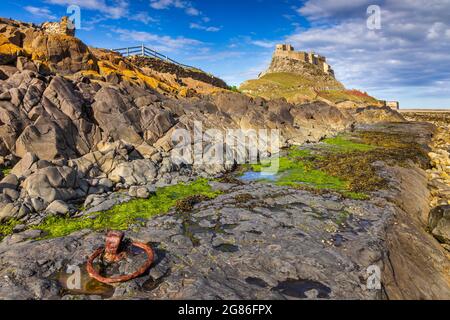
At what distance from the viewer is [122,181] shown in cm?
2098

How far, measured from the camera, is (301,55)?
160 meters

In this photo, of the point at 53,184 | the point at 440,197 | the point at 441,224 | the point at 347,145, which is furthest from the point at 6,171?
the point at 347,145

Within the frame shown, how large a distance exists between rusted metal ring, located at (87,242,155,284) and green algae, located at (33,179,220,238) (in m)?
2.85

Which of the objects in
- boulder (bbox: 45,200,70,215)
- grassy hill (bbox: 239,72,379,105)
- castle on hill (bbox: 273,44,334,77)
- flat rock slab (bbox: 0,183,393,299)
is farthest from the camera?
castle on hill (bbox: 273,44,334,77)

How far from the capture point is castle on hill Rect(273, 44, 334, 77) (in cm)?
15912

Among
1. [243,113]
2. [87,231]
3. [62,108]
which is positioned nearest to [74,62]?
[62,108]

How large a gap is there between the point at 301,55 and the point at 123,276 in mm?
164807

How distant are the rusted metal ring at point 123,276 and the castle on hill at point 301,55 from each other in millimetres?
160024

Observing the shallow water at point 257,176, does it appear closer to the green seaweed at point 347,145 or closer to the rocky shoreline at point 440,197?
the rocky shoreline at point 440,197

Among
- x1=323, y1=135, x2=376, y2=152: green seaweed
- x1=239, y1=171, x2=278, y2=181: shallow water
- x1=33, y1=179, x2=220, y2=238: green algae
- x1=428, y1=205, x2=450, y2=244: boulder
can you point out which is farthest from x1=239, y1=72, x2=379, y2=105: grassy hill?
x1=428, y1=205, x2=450, y2=244: boulder

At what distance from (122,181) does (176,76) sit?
138ft

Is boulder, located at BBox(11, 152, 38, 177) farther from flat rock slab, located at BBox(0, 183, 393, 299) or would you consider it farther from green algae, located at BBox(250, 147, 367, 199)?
green algae, located at BBox(250, 147, 367, 199)
